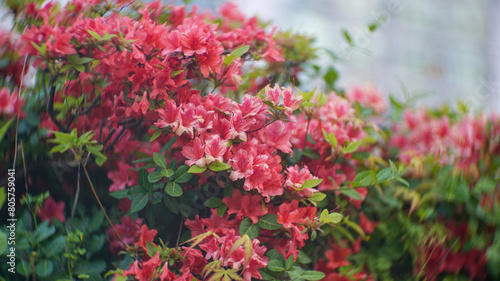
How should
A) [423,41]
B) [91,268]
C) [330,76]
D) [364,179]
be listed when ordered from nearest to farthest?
[91,268], [364,179], [330,76], [423,41]

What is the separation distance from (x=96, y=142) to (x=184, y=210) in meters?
0.19

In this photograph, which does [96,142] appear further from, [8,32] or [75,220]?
[8,32]

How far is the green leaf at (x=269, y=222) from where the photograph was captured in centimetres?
60

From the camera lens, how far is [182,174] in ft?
1.99

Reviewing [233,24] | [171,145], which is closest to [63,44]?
[171,145]

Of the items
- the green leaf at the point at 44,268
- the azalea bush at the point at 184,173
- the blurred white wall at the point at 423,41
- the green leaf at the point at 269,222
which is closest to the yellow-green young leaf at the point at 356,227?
the azalea bush at the point at 184,173

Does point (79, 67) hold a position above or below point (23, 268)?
above

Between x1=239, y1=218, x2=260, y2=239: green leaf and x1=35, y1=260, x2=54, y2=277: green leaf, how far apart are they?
32cm

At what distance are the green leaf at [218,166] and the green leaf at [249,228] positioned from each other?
0.10 metres

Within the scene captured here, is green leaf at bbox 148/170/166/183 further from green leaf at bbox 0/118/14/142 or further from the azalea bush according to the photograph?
green leaf at bbox 0/118/14/142

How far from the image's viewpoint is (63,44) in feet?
2.06

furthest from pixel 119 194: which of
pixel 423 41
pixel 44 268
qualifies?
pixel 423 41

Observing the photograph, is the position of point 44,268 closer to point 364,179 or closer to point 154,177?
point 154,177

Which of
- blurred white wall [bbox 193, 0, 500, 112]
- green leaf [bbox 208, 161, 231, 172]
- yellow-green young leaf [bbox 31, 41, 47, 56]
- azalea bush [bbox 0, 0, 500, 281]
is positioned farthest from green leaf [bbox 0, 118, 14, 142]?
blurred white wall [bbox 193, 0, 500, 112]
